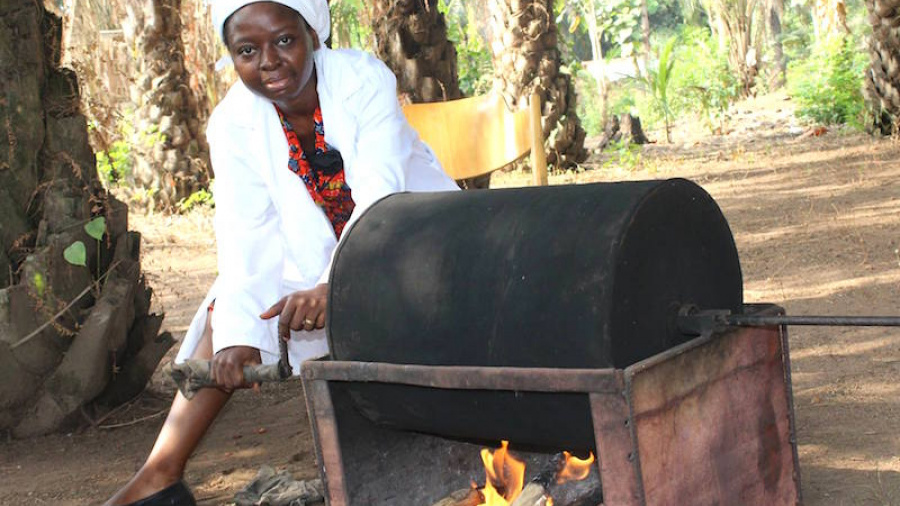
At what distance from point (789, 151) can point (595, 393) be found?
9159 mm

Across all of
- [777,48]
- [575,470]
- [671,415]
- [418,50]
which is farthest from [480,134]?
[777,48]

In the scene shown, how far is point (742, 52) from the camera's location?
752 inches

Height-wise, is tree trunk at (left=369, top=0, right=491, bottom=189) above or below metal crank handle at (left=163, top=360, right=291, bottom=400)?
above

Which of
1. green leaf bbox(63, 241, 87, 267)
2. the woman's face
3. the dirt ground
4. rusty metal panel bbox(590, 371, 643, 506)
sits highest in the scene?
the woman's face

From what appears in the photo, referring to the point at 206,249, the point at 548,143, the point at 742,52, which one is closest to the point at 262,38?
the point at 206,249

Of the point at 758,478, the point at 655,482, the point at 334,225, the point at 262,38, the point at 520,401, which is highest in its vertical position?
the point at 262,38

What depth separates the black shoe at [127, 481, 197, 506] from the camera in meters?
3.01

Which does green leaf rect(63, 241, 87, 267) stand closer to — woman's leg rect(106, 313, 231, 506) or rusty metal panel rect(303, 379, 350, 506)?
woman's leg rect(106, 313, 231, 506)

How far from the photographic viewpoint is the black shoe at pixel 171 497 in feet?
9.86

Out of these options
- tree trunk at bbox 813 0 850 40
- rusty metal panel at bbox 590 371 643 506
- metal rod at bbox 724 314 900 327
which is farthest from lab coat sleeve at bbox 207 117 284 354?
tree trunk at bbox 813 0 850 40

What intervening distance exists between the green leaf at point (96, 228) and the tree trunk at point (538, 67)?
23.5 feet

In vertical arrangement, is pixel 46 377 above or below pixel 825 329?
above

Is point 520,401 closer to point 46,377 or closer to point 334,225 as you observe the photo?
point 334,225

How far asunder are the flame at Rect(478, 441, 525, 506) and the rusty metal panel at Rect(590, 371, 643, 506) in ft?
1.99
